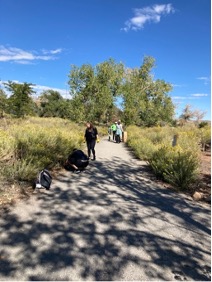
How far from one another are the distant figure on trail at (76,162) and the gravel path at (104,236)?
203cm

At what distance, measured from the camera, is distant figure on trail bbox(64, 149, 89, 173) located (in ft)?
31.5

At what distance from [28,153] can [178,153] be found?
5124mm

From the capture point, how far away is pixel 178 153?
31.0 feet

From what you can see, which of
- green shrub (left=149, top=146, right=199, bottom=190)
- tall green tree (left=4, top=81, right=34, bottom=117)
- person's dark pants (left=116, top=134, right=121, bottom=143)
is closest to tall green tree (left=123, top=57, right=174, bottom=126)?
tall green tree (left=4, top=81, right=34, bottom=117)

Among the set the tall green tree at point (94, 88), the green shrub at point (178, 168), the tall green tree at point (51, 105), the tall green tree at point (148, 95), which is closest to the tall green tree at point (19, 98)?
the tall green tree at point (94, 88)

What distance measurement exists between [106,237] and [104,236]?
0.15ft

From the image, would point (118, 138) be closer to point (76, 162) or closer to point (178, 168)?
point (76, 162)

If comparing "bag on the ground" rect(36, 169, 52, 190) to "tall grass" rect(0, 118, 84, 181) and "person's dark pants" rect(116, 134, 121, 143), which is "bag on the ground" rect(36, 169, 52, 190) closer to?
"tall grass" rect(0, 118, 84, 181)

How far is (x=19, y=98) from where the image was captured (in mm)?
36031

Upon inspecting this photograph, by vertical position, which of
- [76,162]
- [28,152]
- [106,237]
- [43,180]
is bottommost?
[106,237]

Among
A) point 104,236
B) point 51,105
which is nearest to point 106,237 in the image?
point 104,236

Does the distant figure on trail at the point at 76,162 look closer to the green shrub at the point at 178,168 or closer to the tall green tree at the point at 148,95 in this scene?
the green shrub at the point at 178,168

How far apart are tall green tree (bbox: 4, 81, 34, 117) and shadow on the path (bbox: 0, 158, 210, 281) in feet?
97.2

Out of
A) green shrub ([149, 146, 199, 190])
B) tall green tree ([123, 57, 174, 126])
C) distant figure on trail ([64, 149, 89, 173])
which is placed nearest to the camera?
green shrub ([149, 146, 199, 190])
